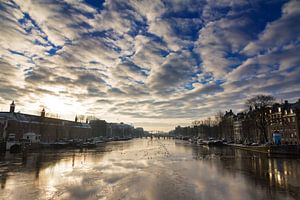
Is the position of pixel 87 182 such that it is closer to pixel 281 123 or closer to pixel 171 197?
pixel 171 197

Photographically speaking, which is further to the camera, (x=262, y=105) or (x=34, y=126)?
(x=34, y=126)

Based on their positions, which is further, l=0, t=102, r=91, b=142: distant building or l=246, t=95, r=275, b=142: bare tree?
l=0, t=102, r=91, b=142: distant building

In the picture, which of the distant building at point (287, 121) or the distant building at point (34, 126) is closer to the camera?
the distant building at point (287, 121)

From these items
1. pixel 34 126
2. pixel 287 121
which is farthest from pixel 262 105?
pixel 34 126

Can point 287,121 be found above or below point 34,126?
above

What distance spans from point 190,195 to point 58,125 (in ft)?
391

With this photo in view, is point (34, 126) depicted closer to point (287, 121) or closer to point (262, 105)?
point (262, 105)

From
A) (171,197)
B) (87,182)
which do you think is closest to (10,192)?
(87,182)

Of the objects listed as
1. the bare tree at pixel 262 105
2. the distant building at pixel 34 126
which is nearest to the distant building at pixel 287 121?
the bare tree at pixel 262 105

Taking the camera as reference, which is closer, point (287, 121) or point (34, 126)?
point (287, 121)

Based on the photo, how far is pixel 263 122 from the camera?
73.9 m

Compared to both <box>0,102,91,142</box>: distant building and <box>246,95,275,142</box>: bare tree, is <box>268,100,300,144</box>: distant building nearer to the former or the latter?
<box>246,95,275,142</box>: bare tree

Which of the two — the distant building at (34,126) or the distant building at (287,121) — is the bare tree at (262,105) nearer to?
the distant building at (287,121)

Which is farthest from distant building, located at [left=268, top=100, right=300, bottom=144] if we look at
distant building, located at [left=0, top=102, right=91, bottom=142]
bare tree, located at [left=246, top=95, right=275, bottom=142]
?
distant building, located at [left=0, top=102, right=91, bottom=142]
